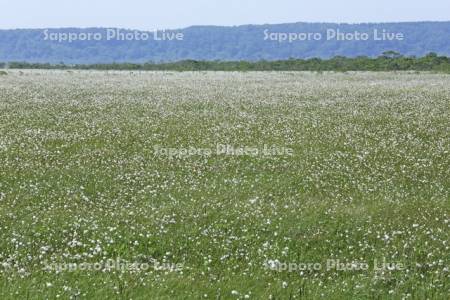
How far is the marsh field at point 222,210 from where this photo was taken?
290 inches

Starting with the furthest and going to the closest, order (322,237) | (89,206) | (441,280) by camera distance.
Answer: (89,206), (322,237), (441,280)

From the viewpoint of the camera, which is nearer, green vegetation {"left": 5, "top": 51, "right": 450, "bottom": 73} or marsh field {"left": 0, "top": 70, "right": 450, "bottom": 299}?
marsh field {"left": 0, "top": 70, "right": 450, "bottom": 299}

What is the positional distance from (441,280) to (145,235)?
14.7 ft

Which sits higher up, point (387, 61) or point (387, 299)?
point (387, 61)

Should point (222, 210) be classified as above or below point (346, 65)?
below

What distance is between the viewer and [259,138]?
18.7m

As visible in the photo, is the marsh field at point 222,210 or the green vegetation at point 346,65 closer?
the marsh field at point 222,210

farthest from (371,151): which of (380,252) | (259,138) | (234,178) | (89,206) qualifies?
(89,206)

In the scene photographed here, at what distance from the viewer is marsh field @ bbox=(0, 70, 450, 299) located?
7371mm

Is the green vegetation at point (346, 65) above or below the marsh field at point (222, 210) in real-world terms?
above

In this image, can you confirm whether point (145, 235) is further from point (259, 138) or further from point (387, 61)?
point (387, 61)

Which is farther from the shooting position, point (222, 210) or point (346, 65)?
point (346, 65)

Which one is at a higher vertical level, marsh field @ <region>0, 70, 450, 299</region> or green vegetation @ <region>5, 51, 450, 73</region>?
green vegetation @ <region>5, 51, 450, 73</region>

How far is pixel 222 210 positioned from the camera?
10.4m
